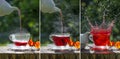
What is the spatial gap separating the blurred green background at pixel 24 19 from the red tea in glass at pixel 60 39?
0.18 metres

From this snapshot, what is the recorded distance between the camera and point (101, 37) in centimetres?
215

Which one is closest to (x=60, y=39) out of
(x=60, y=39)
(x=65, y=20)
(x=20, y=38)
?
(x=60, y=39)

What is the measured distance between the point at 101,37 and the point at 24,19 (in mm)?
834

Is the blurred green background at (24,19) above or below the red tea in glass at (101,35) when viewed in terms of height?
above

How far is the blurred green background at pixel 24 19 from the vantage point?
210 cm

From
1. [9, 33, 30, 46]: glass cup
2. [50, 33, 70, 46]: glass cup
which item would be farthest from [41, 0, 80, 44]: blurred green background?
[9, 33, 30, 46]: glass cup

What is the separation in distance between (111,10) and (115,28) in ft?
0.63

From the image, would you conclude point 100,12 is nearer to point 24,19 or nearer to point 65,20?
point 65,20

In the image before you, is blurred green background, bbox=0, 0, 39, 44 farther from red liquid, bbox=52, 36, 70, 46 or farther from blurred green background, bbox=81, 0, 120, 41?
blurred green background, bbox=81, 0, 120, 41

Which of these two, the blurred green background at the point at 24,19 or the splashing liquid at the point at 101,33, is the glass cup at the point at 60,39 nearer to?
the blurred green background at the point at 24,19

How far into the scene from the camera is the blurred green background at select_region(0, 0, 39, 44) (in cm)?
210

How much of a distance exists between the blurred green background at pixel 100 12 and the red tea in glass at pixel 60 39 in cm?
19

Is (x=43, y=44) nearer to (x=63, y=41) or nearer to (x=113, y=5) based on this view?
(x=63, y=41)

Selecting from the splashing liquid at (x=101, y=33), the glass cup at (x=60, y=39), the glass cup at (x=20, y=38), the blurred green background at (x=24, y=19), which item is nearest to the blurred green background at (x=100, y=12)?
the splashing liquid at (x=101, y=33)
